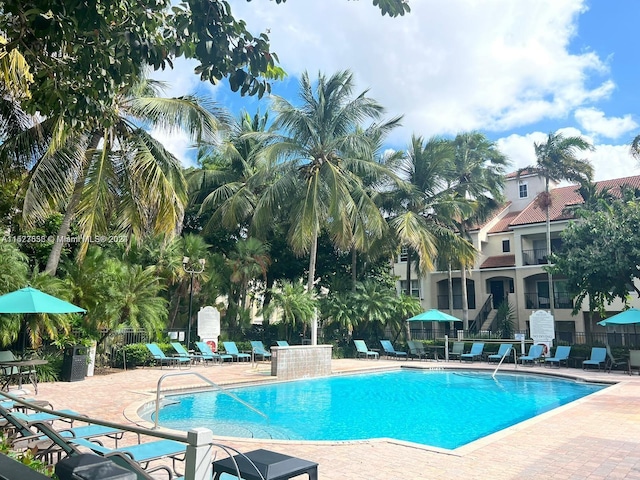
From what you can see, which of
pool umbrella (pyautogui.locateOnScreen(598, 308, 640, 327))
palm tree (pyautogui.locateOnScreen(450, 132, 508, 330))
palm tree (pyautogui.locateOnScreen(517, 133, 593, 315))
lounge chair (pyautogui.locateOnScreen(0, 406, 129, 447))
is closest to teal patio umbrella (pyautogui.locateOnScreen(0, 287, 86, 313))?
lounge chair (pyautogui.locateOnScreen(0, 406, 129, 447))

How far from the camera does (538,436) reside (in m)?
8.42

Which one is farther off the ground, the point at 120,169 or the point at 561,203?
the point at 561,203

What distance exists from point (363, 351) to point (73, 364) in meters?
14.0

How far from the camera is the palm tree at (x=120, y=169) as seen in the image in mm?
14492

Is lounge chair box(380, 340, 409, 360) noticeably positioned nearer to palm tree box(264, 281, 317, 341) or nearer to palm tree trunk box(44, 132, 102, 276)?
palm tree box(264, 281, 317, 341)

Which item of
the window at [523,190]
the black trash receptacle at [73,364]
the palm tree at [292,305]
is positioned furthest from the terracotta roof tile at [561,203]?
the black trash receptacle at [73,364]

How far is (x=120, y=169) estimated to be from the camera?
1664 cm

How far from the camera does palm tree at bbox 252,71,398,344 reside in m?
23.1

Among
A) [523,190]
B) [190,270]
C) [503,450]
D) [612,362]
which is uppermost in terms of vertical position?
[523,190]

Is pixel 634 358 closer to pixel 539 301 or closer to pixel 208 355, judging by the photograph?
pixel 539 301

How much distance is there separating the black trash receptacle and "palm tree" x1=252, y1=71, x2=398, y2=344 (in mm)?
10666

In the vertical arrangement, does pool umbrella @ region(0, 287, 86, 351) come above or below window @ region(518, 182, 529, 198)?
below

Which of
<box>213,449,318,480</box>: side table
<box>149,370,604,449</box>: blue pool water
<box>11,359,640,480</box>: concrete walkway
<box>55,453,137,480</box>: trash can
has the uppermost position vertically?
<box>55,453,137,480</box>: trash can

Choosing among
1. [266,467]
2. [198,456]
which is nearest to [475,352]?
[266,467]
